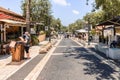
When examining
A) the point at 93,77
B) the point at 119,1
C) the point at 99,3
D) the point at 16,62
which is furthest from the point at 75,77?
the point at 99,3

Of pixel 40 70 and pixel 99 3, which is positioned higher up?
pixel 99 3

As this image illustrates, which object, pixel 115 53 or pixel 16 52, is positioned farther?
pixel 115 53

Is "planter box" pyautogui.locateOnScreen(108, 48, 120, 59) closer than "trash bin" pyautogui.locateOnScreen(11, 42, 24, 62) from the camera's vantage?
No

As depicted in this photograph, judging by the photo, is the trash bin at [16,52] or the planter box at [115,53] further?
the planter box at [115,53]

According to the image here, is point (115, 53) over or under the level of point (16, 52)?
under

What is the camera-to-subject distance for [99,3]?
21.5 metres

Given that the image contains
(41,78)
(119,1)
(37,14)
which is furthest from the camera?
(37,14)

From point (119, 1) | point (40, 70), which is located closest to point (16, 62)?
point (40, 70)

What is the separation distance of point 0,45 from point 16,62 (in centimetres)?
525

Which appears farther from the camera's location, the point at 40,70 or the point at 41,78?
the point at 40,70

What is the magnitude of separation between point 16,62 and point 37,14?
1535 inches

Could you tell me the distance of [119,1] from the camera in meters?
18.9

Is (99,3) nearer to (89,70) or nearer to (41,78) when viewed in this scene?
(89,70)

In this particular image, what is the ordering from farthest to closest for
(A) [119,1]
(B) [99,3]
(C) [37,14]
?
(C) [37,14]
(B) [99,3]
(A) [119,1]
